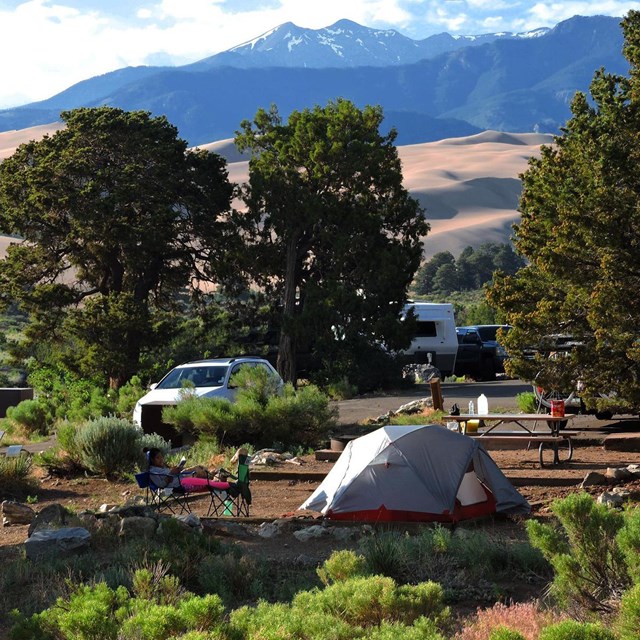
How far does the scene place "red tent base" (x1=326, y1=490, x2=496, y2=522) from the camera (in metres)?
12.7

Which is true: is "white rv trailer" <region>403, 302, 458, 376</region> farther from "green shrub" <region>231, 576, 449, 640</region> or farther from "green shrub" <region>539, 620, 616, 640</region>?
"green shrub" <region>539, 620, 616, 640</region>

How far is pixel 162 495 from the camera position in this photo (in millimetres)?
14109

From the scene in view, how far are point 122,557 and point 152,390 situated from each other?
11884 mm

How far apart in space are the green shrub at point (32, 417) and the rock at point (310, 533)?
15423 millimetres

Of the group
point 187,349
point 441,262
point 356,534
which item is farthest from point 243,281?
point 441,262

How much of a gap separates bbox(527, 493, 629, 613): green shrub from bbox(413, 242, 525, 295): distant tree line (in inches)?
3162

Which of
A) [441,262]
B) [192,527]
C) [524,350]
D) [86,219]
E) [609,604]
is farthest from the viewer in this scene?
[441,262]

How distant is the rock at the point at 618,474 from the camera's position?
1445 cm

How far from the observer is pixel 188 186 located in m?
31.5

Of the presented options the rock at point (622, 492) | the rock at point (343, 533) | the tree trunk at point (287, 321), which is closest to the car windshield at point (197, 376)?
the tree trunk at point (287, 321)

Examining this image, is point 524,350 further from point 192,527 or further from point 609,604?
point 609,604

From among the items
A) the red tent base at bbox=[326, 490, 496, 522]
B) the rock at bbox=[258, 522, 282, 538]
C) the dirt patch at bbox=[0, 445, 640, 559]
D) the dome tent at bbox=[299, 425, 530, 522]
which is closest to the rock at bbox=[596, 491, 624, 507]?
the dirt patch at bbox=[0, 445, 640, 559]

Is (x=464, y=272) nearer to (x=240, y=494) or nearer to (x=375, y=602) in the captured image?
(x=240, y=494)

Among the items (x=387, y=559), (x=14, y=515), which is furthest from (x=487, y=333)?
(x=387, y=559)
